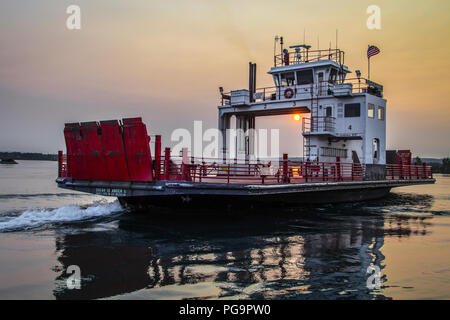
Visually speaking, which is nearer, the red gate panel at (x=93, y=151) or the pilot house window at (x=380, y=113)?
the red gate panel at (x=93, y=151)

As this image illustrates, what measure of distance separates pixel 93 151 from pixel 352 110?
14.2 metres

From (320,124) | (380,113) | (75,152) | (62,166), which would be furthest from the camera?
(380,113)

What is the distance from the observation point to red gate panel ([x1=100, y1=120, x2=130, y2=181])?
41.2 feet

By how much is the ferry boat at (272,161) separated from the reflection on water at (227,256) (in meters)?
1.21

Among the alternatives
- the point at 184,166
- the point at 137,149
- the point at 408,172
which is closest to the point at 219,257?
the point at 184,166

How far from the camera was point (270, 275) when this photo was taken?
6.81 m

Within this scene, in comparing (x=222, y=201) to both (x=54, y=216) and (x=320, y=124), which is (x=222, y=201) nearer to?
(x=54, y=216)

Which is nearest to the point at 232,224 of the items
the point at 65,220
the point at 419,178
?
the point at 65,220

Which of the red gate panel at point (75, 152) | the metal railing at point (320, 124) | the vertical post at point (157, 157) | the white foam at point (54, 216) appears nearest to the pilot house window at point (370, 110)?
the metal railing at point (320, 124)

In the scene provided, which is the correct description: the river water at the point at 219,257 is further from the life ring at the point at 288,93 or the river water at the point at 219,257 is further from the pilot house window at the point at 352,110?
the life ring at the point at 288,93

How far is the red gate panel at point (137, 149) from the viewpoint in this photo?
39.4 ft

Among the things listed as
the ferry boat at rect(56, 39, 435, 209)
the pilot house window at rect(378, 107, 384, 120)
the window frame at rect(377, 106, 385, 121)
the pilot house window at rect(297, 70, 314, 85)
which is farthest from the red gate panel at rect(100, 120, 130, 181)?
the pilot house window at rect(378, 107, 384, 120)

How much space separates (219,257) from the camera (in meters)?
8.12

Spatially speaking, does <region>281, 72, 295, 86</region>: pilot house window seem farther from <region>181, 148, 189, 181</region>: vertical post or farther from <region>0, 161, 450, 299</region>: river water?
<region>181, 148, 189, 181</region>: vertical post
